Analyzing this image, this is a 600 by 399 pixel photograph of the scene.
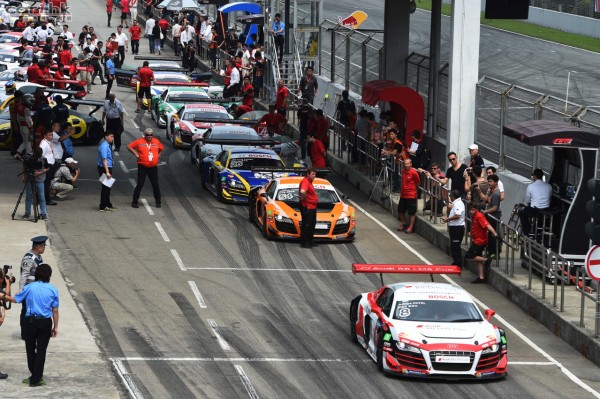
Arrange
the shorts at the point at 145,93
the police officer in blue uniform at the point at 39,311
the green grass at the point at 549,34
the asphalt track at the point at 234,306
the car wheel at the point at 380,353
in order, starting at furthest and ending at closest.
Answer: the green grass at the point at 549,34 → the shorts at the point at 145,93 → the car wheel at the point at 380,353 → the asphalt track at the point at 234,306 → the police officer in blue uniform at the point at 39,311

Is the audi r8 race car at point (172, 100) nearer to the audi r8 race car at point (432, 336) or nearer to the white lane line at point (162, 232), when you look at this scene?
the white lane line at point (162, 232)

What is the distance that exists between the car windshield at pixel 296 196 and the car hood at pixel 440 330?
903cm

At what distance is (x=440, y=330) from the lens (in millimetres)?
18141

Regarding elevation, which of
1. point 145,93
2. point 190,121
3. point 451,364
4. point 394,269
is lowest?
point 145,93

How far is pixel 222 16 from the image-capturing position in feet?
197

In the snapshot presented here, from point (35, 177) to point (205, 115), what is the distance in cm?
1250

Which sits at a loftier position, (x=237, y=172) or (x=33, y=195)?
(x=33, y=195)

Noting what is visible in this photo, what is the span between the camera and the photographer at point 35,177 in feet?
87.9

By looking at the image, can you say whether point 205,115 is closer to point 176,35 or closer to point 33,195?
point 33,195

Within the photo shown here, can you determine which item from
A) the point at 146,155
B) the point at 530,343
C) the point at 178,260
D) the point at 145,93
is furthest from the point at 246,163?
the point at 145,93

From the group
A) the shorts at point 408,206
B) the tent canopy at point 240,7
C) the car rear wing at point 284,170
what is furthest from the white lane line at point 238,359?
the tent canopy at point 240,7

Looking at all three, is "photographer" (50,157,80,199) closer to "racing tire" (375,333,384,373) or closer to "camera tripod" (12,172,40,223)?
"camera tripod" (12,172,40,223)

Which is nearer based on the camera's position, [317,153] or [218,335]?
[218,335]

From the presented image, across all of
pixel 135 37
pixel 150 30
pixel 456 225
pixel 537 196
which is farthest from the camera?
pixel 150 30
